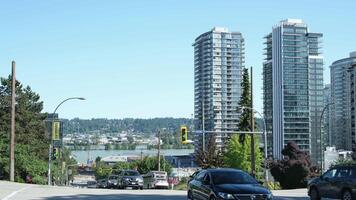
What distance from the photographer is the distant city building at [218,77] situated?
108688 mm

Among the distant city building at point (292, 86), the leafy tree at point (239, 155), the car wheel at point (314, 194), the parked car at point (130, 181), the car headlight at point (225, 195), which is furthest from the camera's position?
the distant city building at point (292, 86)

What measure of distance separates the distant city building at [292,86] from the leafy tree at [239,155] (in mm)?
23321

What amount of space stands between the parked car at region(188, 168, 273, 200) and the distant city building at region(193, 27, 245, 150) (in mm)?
83597

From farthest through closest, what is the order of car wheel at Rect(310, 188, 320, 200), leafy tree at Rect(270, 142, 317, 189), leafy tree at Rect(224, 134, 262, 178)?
1. leafy tree at Rect(224, 134, 262, 178)
2. leafy tree at Rect(270, 142, 317, 189)
3. car wheel at Rect(310, 188, 320, 200)

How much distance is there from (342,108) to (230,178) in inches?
5953

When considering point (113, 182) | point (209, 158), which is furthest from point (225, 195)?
point (209, 158)

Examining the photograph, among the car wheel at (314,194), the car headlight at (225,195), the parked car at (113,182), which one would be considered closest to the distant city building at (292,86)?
the parked car at (113,182)

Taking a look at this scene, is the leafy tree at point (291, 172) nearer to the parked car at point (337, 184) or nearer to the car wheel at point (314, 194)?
the car wheel at point (314, 194)

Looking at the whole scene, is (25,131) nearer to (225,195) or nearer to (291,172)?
(291,172)

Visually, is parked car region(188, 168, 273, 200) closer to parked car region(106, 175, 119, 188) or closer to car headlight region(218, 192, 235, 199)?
car headlight region(218, 192, 235, 199)

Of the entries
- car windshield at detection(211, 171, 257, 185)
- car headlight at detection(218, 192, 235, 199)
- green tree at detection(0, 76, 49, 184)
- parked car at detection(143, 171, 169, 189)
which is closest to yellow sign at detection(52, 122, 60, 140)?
green tree at detection(0, 76, 49, 184)

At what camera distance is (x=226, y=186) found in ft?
58.9

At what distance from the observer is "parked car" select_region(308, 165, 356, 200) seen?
21.7 metres

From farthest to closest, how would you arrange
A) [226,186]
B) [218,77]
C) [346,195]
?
1. [218,77]
2. [346,195]
3. [226,186]
